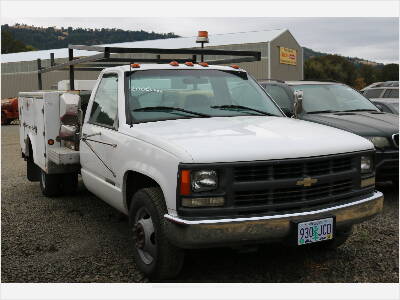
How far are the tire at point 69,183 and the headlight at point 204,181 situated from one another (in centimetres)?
399

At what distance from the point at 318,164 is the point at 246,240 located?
813mm

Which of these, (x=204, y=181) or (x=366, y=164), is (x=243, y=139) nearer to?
(x=204, y=181)

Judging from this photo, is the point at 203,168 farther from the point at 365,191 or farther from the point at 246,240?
the point at 365,191

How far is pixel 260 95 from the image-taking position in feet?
17.2

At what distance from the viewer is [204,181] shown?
3.40 metres

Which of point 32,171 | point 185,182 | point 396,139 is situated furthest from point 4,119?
point 185,182

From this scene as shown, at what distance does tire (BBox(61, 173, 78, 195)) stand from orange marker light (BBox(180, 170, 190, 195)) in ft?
13.0

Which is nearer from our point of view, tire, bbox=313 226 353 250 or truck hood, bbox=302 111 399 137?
tire, bbox=313 226 353 250

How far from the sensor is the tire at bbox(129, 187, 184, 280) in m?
3.63

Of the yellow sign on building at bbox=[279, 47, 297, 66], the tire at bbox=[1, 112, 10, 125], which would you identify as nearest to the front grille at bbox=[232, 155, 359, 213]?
the tire at bbox=[1, 112, 10, 125]

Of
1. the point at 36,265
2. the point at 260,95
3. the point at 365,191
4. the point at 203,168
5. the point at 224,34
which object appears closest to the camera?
the point at 203,168

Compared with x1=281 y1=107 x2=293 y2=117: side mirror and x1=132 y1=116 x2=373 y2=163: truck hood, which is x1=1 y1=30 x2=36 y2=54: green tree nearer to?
x1=281 y1=107 x2=293 y2=117: side mirror

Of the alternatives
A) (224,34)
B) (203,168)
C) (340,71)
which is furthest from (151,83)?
(340,71)

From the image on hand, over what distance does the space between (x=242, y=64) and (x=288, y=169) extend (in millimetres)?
31265
